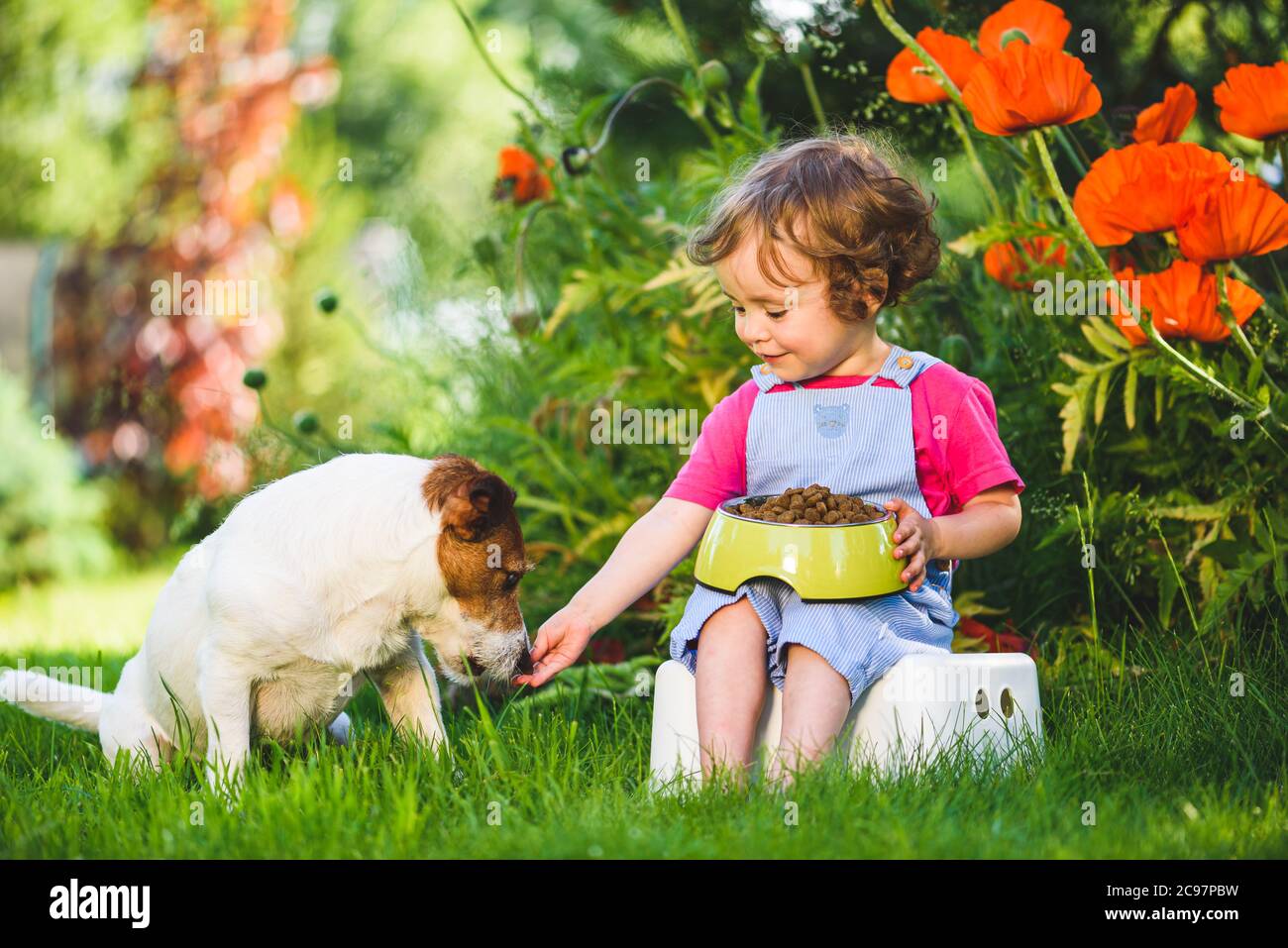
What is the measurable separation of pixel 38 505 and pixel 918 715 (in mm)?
4985

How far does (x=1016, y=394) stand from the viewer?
10.9 feet

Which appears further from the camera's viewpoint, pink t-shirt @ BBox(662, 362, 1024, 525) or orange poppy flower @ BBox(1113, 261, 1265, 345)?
orange poppy flower @ BBox(1113, 261, 1265, 345)

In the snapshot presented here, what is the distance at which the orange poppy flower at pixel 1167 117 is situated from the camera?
2.96 meters

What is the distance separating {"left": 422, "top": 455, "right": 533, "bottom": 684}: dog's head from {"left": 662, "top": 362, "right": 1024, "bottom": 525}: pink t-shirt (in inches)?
18.6

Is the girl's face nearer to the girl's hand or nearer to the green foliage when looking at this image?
the girl's hand

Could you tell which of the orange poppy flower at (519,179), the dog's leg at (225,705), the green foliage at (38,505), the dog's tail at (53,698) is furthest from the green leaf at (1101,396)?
the green foliage at (38,505)

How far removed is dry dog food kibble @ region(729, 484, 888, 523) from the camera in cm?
249

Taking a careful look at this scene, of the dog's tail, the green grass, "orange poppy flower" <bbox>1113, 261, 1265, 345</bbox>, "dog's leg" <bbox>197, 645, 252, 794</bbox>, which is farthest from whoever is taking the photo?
the dog's tail

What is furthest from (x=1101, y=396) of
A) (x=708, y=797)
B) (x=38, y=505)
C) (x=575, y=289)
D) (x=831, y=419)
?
(x=38, y=505)

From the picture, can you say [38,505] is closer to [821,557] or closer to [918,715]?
[821,557]

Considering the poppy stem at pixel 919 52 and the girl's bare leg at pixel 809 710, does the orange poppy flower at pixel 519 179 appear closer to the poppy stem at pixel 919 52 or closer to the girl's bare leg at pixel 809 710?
the poppy stem at pixel 919 52

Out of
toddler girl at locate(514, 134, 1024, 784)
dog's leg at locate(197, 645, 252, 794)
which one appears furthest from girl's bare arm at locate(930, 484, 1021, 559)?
dog's leg at locate(197, 645, 252, 794)

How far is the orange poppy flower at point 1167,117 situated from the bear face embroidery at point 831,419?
1049mm

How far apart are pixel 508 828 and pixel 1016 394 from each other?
1.83 m
